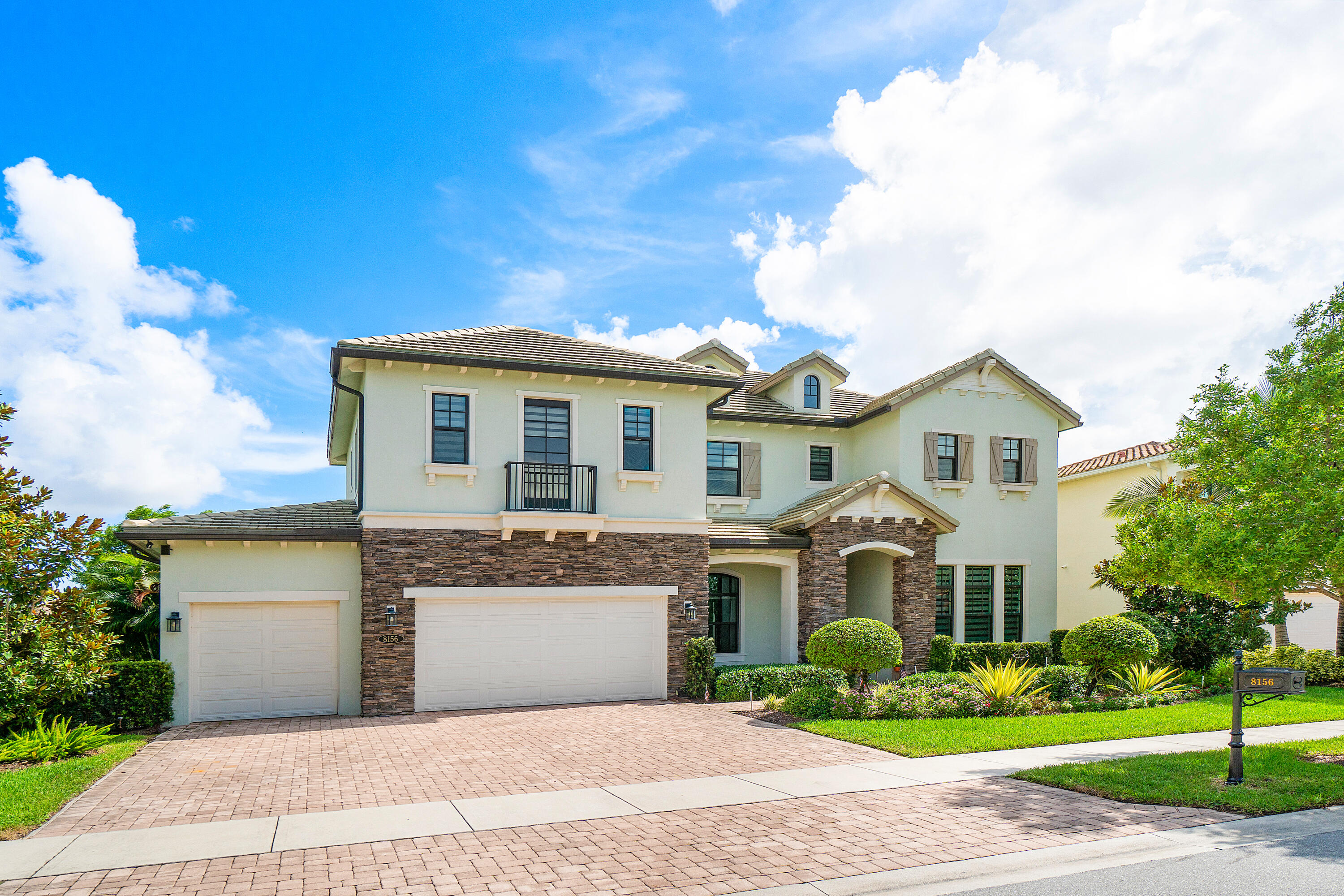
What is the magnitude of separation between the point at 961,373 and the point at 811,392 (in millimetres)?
3822

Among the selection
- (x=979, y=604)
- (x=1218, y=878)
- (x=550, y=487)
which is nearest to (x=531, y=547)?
(x=550, y=487)

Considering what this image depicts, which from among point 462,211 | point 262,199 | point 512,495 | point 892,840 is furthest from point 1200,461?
point 262,199

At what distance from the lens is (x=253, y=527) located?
14719 mm

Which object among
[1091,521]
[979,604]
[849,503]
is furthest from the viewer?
[1091,521]

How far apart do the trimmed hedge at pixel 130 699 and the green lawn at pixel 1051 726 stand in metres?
10.3

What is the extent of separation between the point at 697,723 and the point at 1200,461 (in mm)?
8340

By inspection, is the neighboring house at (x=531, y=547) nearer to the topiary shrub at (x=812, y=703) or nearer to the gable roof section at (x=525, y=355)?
the gable roof section at (x=525, y=355)

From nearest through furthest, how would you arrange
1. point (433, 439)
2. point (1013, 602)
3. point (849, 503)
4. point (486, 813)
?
point (486, 813), point (433, 439), point (849, 503), point (1013, 602)

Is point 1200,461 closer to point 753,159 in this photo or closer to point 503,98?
point 753,159

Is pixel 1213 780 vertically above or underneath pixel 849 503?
underneath

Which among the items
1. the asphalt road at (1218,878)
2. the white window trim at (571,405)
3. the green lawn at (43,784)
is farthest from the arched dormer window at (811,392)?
the green lawn at (43,784)

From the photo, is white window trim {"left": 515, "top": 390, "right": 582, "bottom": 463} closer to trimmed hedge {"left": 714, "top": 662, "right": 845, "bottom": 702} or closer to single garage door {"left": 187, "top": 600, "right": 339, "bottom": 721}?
single garage door {"left": 187, "top": 600, "right": 339, "bottom": 721}

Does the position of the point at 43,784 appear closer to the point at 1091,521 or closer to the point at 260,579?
the point at 260,579

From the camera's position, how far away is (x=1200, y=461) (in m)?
11.6
